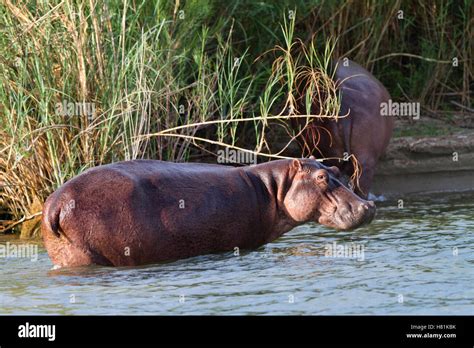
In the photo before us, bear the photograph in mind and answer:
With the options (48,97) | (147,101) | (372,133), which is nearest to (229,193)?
(147,101)

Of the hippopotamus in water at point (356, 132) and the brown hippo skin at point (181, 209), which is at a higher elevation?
the hippopotamus in water at point (356, 132)

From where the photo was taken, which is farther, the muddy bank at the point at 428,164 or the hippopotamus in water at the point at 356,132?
the muddy bank at the point at 428,164

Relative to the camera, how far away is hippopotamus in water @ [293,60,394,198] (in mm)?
9438

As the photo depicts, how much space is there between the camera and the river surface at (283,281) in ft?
20.1

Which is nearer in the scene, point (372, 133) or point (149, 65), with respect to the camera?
point (149, 65)

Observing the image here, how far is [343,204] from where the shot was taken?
7449 millimetres

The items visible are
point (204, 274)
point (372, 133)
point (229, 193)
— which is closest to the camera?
point (204, 274)

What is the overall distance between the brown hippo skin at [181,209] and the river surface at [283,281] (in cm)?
12

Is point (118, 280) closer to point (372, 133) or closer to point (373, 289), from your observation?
point (373, 289)

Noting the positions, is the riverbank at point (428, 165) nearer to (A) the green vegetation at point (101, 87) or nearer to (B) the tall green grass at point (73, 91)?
(A) the green vegetation at point (101, 87)

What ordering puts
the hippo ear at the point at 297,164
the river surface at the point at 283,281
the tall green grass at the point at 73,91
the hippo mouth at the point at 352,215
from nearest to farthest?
the river surface at the point at 283,281 → the hippo mouth at the point at 352,215 → the hippo ear at the point at 297,164 → the tall green grass at the point at 73,91

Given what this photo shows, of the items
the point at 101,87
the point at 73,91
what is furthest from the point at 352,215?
the point at 73,91

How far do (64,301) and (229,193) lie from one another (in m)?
1.51

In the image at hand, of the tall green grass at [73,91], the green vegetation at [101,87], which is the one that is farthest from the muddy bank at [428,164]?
the tall green grass at [73,91]
